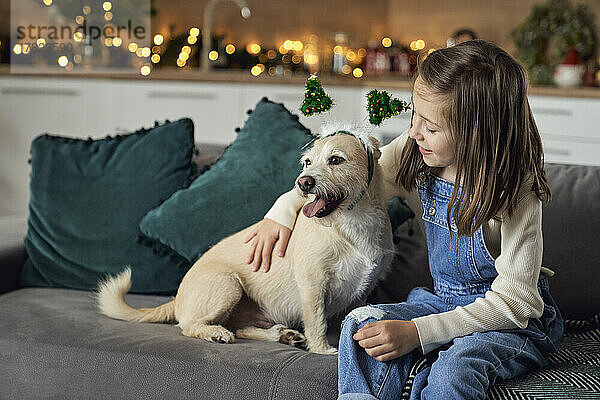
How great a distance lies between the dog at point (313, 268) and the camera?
1.53 meters

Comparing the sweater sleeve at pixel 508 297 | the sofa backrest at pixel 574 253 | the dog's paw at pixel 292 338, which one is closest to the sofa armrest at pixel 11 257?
the dog's paw at pixel 292 338

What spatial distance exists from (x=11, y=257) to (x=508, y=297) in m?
1.39

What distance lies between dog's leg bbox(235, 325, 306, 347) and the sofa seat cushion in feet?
→ 0.12

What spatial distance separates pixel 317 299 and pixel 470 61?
0.59m

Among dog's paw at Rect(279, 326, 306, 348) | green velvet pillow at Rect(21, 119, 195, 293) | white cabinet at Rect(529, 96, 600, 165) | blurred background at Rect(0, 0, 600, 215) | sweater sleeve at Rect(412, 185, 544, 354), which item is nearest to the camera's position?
sweater sleeve at Rect(412, 185, 544, 354)

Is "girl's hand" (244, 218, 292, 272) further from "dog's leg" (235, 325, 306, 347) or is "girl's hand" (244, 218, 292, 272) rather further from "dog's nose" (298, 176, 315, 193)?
"dog's nose" (298, 176, 315, 193)

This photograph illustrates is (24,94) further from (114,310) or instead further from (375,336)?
(375,336)

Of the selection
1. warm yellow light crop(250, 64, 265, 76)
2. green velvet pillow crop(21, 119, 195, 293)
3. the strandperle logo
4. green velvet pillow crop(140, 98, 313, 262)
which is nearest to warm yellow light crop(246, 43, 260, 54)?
warm yellow light crop(250, 64, 265, 76)

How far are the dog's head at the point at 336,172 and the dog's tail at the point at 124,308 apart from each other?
0.50 metres

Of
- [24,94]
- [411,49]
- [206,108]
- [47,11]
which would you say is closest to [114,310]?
[206,108]

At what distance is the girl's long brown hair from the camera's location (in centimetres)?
142

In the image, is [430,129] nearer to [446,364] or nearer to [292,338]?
[446,364]

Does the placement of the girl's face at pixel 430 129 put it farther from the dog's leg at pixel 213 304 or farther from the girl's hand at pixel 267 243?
the dog's leg at pixel 213 304

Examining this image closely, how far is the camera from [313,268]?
1602 mm
